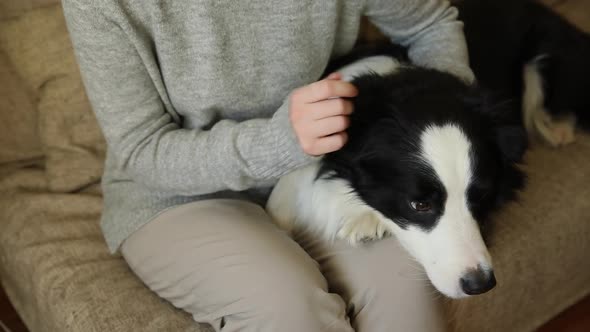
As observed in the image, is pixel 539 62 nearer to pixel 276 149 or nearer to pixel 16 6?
pixel 276 149

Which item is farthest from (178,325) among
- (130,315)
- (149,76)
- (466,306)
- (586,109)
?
(586,109)

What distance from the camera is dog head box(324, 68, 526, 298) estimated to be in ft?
→ 3.00

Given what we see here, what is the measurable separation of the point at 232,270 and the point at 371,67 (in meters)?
0.49

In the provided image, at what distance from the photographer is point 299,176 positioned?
110 cm

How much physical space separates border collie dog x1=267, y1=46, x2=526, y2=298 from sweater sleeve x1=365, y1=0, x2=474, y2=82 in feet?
0.50

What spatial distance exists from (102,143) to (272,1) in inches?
27.2

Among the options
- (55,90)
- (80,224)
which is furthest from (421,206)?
(55,90)

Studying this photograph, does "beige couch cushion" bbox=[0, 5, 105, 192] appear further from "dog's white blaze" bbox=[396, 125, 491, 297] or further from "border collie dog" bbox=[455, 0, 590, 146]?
"border collie dog" bbox=[455, 0, 590, 146]

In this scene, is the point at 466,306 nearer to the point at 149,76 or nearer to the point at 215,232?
the point at 215,232

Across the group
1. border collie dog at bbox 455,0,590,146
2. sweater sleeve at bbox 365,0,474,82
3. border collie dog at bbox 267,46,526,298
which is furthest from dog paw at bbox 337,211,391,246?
border collie dog at bbox 455,0,590,146

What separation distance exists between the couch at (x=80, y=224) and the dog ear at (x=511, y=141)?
0.22 metres

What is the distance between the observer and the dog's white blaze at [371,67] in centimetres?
109

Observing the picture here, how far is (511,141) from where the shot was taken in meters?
1.03

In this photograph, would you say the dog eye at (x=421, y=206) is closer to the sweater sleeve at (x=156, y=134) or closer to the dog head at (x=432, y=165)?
the dog head at (x=432, y=165)
